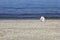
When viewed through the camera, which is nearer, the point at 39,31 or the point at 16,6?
the point at 39,31

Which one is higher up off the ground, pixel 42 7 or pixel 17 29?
pixel 42 7

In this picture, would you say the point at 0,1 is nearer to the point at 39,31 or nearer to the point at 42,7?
the point at 42,7

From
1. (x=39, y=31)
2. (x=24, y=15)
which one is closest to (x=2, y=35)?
(x=39, y=31)

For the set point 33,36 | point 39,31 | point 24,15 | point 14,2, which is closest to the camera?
point 33,36

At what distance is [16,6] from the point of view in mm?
7410

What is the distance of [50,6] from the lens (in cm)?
727

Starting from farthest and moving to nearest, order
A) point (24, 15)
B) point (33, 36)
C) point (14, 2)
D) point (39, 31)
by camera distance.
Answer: point (14, 2) < point (24, 15) < point (39, 31) < point (33, 36)

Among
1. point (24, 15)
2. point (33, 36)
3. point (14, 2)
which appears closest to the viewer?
point (33, 36)

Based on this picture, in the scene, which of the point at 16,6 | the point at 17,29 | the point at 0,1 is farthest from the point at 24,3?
the point at 17,29

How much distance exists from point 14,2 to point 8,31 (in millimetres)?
3083

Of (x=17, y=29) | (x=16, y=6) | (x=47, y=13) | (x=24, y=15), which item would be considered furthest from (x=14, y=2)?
(x=17, y=29)

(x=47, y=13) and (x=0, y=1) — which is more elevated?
(x=0, y=1)

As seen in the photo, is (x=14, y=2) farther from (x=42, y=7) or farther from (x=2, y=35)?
(x=2, y=35)

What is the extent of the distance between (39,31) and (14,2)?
3198mm
